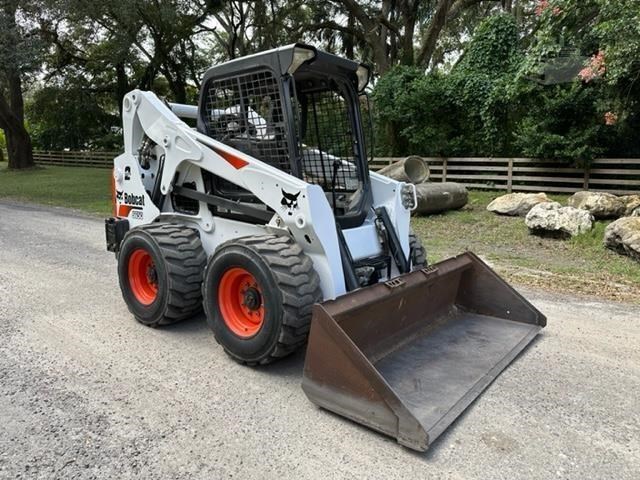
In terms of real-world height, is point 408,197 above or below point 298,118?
below

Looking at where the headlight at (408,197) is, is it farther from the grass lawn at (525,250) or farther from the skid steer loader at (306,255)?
the grass lawn at (525,250)

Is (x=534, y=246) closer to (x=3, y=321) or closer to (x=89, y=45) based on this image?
(x=3, y=321)

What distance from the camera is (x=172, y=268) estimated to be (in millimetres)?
4098

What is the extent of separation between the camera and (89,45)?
87.7 ft

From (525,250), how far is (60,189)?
1493 cm

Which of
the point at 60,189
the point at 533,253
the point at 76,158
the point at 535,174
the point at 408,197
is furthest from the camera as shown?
the point at 76,158

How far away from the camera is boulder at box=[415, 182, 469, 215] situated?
33.8 feet

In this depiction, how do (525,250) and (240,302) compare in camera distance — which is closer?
(240,302)

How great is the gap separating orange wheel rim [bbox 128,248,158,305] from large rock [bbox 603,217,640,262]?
5.91m

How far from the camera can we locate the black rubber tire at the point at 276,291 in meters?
3.28

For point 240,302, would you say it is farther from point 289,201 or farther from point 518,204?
point 518,204

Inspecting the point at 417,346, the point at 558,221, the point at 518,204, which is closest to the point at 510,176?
the point at 518,204

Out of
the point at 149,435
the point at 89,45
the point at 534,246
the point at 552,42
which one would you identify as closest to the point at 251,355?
the point at 149,435

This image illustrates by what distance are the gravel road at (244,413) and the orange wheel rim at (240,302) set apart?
284mm
